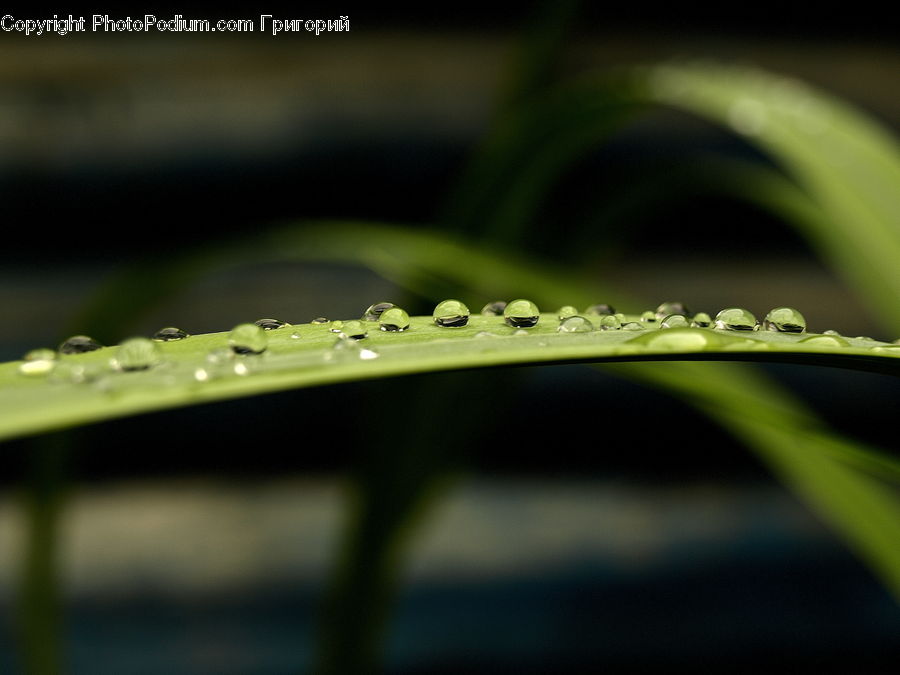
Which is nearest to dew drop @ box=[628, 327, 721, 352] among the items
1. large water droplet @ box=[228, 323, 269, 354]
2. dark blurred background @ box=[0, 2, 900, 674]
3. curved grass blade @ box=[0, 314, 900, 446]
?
curved grass blade @ box=[0, 314, 900, 446]

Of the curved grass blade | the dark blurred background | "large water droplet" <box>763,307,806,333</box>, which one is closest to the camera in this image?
the curved grass blade

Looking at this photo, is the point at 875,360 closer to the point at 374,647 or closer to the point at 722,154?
the point at 374,647

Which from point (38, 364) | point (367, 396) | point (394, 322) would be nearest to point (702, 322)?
point (394, 322)

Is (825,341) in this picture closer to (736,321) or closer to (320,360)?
(736,321)

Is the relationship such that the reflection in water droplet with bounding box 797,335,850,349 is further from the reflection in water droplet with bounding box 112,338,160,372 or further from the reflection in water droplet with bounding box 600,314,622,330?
Answer: the reflection in water droplet with bounding box 112,338,160,372

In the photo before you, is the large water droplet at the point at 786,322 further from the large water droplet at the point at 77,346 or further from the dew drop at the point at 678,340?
the large water droplet at the point at 77,346

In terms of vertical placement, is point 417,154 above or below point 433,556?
above

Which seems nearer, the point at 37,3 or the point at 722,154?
the point at 37,3

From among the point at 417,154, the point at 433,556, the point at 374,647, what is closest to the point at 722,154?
the point at 417,154
